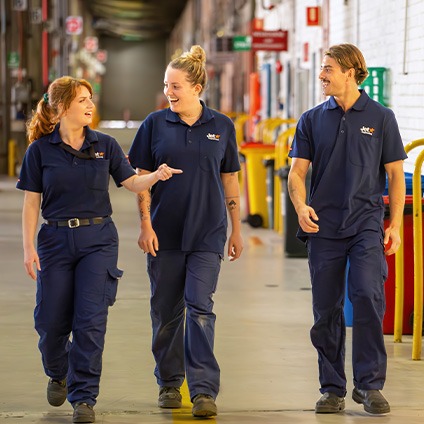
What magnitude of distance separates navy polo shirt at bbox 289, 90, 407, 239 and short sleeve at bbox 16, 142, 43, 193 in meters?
1.32

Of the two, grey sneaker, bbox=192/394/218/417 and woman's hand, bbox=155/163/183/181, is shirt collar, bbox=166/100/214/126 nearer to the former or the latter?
woman's hand, bbox=155/163/183/181

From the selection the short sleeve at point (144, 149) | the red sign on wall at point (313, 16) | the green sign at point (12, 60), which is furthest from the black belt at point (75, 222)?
the green sign at point (12, 60)

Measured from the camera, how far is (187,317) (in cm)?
499

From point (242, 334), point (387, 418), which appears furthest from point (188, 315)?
point (242, 334)

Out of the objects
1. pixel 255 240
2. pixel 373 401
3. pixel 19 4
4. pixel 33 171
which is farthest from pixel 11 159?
pixel 373 401

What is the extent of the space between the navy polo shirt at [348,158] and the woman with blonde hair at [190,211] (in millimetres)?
436

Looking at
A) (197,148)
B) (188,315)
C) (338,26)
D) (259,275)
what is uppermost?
(338,26)

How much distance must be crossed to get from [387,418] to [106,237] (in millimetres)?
1710

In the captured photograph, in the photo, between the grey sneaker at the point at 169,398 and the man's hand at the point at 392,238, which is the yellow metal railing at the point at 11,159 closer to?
the grey sneaker at the point at 169,398

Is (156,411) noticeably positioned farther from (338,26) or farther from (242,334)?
(338,26)

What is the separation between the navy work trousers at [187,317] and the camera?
16.1 ft

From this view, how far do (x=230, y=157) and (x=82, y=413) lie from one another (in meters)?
1.50

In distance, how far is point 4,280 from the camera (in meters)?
9.59

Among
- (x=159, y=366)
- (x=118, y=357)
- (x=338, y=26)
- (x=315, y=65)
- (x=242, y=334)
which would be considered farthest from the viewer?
(x=315, y=65)
